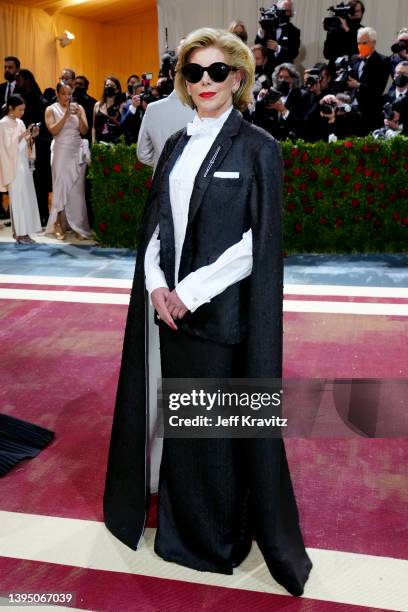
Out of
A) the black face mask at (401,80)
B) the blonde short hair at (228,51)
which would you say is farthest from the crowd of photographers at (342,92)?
the blonde short hair at (228,51)

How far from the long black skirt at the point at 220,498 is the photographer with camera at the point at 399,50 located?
6.40 meters

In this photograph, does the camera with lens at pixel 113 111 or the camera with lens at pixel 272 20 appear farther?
the camera with lens at pixel 272 20

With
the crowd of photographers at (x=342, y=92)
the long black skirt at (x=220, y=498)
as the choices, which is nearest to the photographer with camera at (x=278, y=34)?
the crowd of photographers at (x=342, y=92)

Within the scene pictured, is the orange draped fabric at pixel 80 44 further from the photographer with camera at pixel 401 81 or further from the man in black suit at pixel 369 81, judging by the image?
the photographer with camera at pixel 401 81

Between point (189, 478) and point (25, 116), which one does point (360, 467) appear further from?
point (25, 116)

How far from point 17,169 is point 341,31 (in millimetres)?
4267

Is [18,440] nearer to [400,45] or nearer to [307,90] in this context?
[307,90]

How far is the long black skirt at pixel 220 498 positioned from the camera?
2176 mm

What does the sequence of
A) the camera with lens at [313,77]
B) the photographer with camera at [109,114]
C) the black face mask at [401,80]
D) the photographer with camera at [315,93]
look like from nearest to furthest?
the black face mask at [401,80], the photographer with camera at [315,93], the camera with lens at [313,77], the photographer with camera at [109,114]

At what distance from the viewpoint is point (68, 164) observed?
8.02 metres

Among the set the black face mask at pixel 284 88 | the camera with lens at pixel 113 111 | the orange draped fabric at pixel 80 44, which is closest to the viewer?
the black face mask at pixel 284 88

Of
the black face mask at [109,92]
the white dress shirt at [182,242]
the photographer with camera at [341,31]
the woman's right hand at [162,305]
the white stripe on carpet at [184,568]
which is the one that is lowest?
the white stripe on carpet at [184,568]

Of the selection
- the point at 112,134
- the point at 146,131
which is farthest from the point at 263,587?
the point at 112,134

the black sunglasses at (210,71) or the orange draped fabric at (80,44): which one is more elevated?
the orange draped fabric at (80,44)
